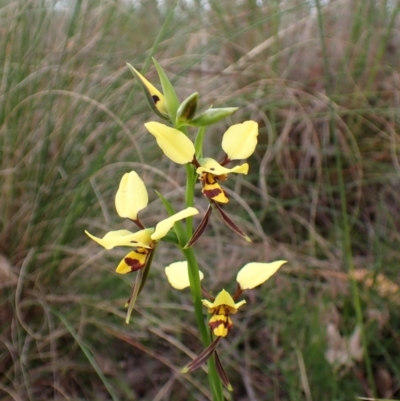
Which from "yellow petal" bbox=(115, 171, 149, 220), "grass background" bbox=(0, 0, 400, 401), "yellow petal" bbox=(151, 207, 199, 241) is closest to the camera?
"yellow petal" bbox=(151, 207, 199, 241)

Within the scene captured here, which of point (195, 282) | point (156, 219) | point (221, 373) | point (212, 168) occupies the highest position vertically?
point (212, 168)

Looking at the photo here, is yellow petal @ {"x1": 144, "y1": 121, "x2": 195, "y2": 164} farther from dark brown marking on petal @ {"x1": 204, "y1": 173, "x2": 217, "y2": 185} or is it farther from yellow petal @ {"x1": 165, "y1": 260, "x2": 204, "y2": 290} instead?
yellow petal @ {"x1": 165, "y1": 260, "x2": 204, "y2": 290}

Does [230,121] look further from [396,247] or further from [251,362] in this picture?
[251,362]

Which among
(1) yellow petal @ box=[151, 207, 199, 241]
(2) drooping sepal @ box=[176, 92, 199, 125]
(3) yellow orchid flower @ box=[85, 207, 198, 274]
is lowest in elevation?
(3) yellow orchid flower @ box=[85, 207, 198, 274]

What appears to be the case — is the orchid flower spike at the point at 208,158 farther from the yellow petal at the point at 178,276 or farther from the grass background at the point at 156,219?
the grass background at the point at 156,219

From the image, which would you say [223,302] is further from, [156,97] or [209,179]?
Result: [156,97]

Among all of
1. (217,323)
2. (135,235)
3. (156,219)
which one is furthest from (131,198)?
(156,219)

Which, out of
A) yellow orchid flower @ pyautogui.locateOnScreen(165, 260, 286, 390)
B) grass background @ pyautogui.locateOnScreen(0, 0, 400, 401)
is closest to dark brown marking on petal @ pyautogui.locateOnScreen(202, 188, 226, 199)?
yellow orchid flower @ pyautogui.locateOnScreen(165, 260, 286, 390)
